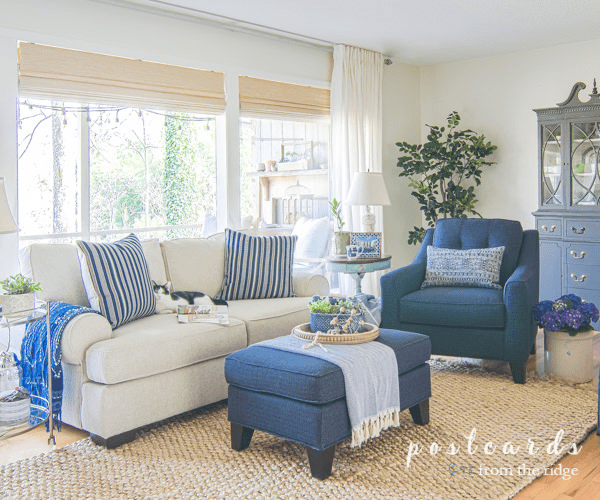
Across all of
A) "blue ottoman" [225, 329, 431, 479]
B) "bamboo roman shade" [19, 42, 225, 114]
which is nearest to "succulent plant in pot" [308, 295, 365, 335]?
"blue ottoman" [225, 329, 431, 479]

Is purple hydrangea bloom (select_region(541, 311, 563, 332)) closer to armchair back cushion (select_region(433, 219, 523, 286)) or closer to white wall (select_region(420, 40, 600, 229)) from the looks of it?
armchair back cushion (select_region(433, 219, 523, 286))

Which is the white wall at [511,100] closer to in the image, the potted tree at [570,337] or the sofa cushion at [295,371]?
the potted tree at [570,337]

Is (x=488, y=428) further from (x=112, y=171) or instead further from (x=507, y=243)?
(x=112, y=171)

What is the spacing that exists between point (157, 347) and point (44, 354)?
0.49 meters

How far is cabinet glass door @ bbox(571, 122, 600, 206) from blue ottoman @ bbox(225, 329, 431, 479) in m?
2.92

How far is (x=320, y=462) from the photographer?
97.5 inches

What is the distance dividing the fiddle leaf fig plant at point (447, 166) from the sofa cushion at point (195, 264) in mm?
2453

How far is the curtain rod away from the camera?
4191mm

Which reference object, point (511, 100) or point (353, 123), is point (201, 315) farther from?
point (511, 100)

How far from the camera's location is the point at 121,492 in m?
2.43

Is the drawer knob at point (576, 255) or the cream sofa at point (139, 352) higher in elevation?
the drawer knob at point (576, 255)

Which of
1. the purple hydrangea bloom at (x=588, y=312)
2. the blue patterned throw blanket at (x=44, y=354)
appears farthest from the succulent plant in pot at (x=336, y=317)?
the purple hydrangea bloom at (x=588, y=312)

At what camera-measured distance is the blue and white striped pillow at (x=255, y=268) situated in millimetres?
4020

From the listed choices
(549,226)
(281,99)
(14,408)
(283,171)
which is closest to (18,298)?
(14,408)
